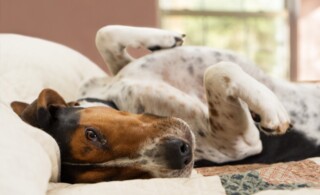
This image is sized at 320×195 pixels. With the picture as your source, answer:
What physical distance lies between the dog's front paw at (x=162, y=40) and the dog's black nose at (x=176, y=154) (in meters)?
0.71

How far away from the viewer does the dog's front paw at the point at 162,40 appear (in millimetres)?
1863

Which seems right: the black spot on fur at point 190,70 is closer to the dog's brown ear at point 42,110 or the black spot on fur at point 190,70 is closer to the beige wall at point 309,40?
the dog's brown ear at point 42,110

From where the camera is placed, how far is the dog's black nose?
1179mm

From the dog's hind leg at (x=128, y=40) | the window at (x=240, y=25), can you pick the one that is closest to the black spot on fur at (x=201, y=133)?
the dog's hind leg at (x=128, y=40)

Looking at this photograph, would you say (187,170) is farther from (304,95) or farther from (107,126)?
(304,95)

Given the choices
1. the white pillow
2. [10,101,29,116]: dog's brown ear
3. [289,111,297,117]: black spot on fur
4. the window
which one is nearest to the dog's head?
[10,101,29,116]: dog's brown ear

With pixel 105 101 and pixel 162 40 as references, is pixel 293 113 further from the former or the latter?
pixel 105 101

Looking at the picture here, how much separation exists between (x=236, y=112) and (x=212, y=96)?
0.26 feet

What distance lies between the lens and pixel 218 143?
5.30 ft

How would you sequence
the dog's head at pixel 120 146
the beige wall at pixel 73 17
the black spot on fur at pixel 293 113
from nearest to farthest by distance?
the dog's head at pixel 120 146, the black spot on fur at pixel 293 113, the beige wall at pixel 73 17

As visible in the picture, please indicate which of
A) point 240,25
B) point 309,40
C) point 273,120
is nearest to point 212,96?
point 273,120

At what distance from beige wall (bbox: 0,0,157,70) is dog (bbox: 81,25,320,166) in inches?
54.3

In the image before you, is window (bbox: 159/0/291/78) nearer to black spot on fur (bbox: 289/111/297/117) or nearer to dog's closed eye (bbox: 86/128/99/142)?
black spot on fur (bbox: 289/111/297/117)

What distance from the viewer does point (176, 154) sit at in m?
1.18
